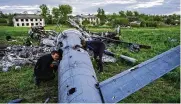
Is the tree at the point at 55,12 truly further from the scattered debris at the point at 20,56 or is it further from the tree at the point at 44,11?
the scattered debris at the point at 20,56

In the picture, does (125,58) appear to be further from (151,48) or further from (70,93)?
(70,93)

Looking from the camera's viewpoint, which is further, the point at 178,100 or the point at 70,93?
the point at 178,100

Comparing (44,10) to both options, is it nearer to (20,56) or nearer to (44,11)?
(44,11)

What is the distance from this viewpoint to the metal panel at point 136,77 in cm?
650

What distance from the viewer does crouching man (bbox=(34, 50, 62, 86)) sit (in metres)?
9.83

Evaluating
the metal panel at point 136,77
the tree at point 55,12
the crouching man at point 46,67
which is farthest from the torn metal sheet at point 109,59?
the tree at point 55,12

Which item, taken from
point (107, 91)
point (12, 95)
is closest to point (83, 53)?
point (12, 95)

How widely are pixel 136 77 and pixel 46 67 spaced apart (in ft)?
13.8

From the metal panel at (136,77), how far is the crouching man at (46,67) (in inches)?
130

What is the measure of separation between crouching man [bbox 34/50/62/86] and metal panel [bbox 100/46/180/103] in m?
3.31

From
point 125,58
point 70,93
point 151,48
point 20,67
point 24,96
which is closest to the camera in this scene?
point 70,93

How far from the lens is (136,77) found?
6.82 meters

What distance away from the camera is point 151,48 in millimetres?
19234

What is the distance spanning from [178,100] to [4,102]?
5.58m
